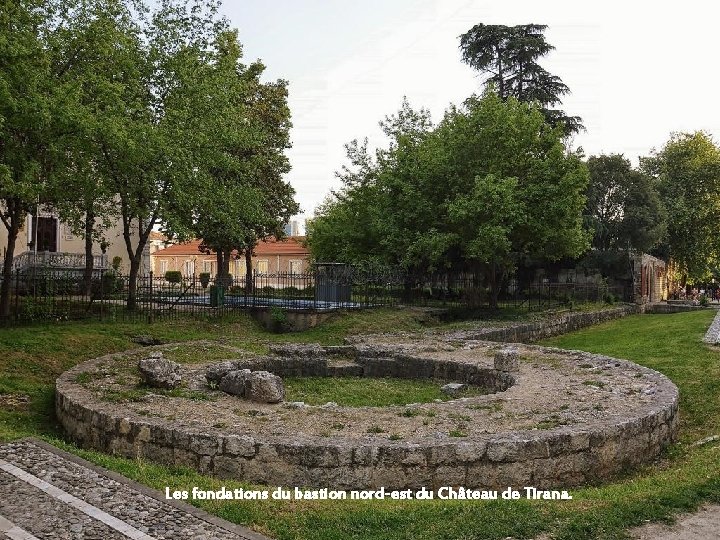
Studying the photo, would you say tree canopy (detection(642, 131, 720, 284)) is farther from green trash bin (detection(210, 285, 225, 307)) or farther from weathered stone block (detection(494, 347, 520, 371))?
weathered stone block (detection(494, 347, 520, 371))

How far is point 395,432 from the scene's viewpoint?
7609 mm

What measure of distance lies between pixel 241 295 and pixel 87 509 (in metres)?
21.4

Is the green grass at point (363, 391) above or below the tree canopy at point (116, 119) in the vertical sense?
below

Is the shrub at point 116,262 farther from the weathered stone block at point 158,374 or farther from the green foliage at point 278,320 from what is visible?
the weathered stone block at point 158,374

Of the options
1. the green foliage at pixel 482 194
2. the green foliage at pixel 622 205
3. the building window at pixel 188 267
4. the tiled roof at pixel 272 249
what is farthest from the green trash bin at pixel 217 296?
the building window at pixel 188 267

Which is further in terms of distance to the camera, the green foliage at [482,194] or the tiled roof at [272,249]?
the tiled roof at [272,249]

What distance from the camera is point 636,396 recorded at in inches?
383

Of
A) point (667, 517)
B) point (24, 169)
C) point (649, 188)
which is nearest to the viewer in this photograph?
point (667, 517)

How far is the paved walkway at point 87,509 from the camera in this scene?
16.7 feet

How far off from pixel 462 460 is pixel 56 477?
4.27 m

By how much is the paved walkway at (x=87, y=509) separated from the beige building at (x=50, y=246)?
2457cm

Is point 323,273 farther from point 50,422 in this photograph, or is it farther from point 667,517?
point 667,517

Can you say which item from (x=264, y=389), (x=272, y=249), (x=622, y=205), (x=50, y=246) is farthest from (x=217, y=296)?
(x=272, y=249)

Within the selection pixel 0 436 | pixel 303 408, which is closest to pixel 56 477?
pixel 0 436
